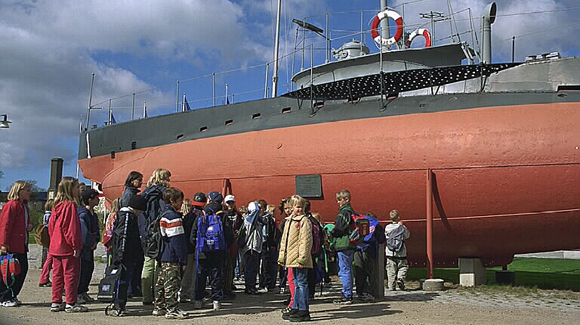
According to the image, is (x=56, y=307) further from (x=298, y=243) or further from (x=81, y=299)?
(x=298, y=243)

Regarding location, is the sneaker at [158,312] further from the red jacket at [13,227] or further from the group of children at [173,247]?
the red jacket at [13,227]

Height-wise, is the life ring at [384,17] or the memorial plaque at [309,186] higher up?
the life ring at [384,17]

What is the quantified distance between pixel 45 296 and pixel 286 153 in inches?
228

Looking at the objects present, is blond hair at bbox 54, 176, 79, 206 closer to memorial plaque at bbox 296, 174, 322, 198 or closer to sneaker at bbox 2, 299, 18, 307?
sneaker at bbox 2, 299, 18, 307

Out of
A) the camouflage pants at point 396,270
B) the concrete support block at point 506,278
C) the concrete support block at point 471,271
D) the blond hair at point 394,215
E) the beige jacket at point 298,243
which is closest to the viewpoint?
the beige jacket at point 298,243

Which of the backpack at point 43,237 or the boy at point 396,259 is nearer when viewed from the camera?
the backpack at point 43,237

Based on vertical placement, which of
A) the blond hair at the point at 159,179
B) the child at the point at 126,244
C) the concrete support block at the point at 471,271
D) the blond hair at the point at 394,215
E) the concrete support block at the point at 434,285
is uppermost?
the blond hair at the point at 159,179

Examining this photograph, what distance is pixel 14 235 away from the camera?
7891 millimetres

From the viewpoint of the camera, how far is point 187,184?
14.0 m

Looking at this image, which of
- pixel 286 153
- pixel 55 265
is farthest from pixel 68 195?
Answer: pixel 286 153

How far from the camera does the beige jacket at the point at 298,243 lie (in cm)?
717

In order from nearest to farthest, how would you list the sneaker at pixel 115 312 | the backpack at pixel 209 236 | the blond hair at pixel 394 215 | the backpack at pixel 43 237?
the sneaker at pixel 115 312
the backpack at pixel 209 236
the backpack at pixel 43 237
the blond hair at pixel 394 215

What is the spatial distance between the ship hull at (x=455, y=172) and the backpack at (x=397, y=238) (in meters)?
0.48

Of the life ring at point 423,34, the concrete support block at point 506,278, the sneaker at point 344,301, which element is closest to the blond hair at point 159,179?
the sneaker at point 344,301
